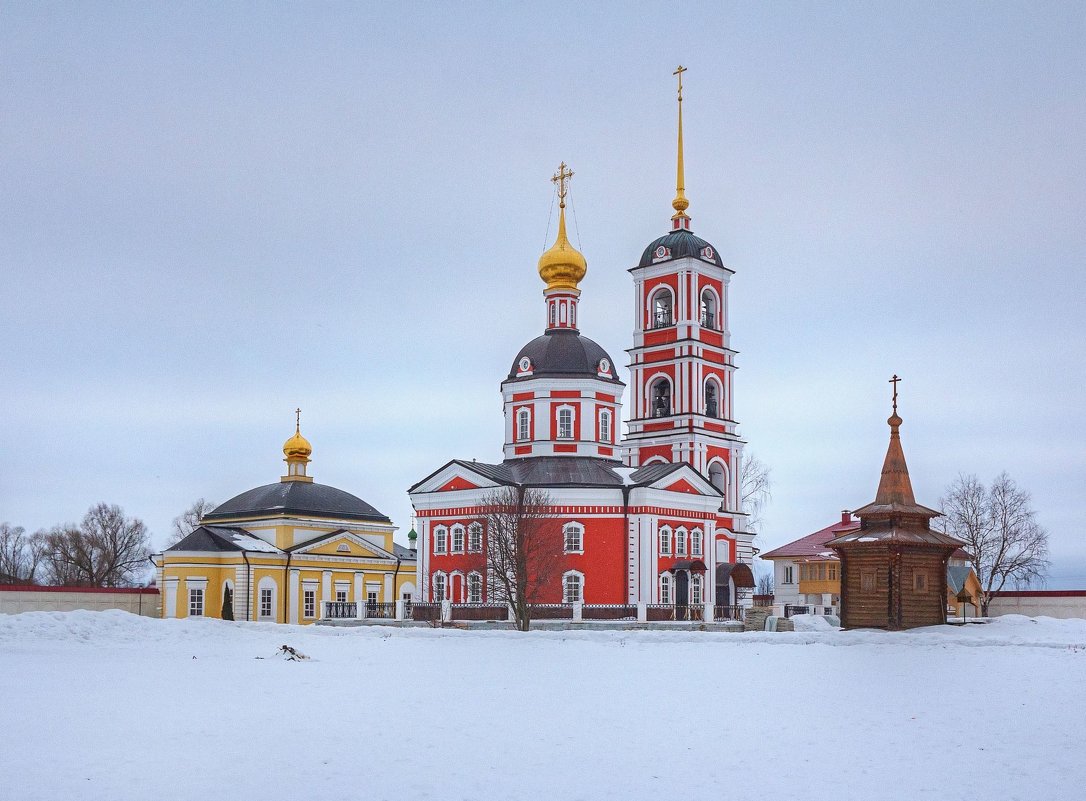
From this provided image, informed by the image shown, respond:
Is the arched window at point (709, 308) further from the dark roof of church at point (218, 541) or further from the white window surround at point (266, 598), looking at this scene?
the white window surround at point (266, 598)

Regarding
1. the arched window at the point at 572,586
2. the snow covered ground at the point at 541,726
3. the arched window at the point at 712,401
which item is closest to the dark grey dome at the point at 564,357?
the arched window at the point at 712,401

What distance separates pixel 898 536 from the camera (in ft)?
101

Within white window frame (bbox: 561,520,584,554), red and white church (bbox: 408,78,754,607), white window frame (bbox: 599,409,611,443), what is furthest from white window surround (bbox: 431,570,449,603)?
white window frame (bbox: 599,409,611,443)

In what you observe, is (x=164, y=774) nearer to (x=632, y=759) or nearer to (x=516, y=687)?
(x=632, y=759)

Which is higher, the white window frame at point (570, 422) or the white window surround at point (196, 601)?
the white window frame at point (570, 422)

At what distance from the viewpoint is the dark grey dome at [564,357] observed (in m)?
46.2

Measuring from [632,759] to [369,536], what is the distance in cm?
4204

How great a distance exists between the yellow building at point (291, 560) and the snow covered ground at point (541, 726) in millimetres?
19728

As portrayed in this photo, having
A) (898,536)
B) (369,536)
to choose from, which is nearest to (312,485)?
(369,536)

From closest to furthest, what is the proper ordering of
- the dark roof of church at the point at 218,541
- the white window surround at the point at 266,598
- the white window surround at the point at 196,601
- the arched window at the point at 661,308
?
1. the white window surround at the point at 196,601
2. the dark roof of church at the point at 218,541
3. the white window surround at the point at 266,598
4. the arched window at the point at 661,308

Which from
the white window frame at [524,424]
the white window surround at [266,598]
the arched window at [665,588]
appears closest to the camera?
the arched window at [665,588]

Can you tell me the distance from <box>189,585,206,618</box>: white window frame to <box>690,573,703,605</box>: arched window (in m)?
19.2

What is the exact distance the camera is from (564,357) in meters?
46.6

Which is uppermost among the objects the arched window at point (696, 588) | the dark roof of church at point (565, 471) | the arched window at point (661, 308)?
the arched window at point (661, 308)
